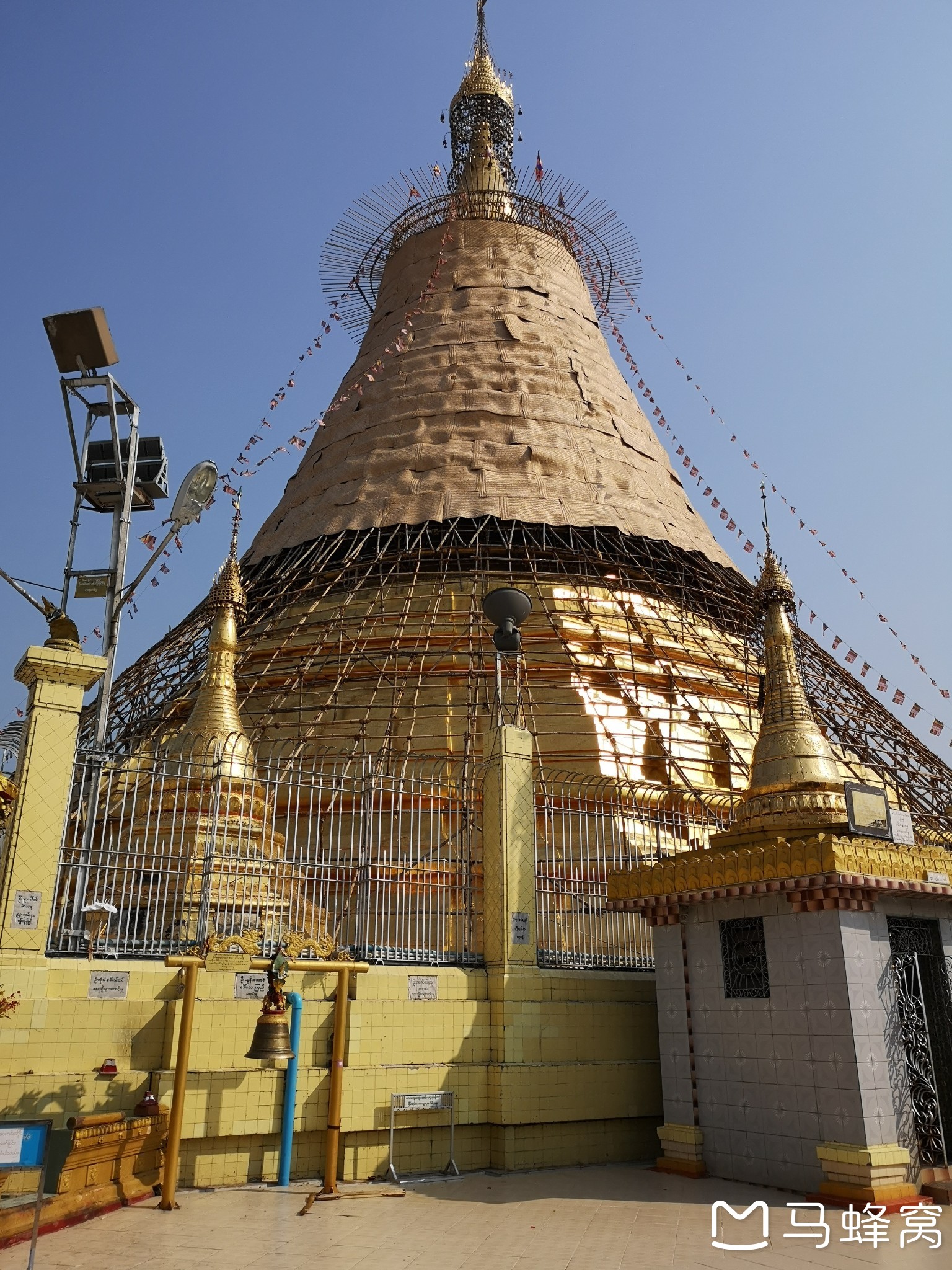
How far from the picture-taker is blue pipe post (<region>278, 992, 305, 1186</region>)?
718 cm

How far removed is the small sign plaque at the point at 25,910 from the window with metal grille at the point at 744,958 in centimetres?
510

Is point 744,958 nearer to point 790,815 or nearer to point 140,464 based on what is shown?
point 790,815

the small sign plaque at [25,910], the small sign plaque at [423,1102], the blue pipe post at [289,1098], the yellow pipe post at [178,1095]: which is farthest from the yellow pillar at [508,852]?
the small sign plaque at [25,910]

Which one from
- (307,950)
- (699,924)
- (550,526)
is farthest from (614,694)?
(307,950)

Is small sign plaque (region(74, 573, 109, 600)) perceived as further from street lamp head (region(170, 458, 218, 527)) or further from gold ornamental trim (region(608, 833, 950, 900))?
gold ornamental trim (region(608, 833, 950, 900))

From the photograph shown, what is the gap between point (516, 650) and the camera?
9.22 metres

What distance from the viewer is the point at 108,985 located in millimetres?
7102

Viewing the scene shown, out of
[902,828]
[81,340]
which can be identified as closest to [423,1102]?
[902,828]

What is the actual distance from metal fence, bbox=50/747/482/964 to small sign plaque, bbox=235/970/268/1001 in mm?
235

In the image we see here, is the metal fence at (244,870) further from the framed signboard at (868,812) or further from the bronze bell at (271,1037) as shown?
the framed signboard at (868,812)

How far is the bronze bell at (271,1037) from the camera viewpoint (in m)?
6.46

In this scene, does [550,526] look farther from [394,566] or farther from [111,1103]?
[111,1103]

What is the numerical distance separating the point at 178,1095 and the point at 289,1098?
91 cm

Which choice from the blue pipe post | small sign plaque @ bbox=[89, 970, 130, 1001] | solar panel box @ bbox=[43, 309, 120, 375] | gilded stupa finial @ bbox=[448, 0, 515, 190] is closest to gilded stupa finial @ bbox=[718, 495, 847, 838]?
the blue pipe post
